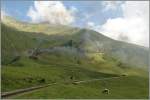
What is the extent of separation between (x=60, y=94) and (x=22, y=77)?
6826 cm

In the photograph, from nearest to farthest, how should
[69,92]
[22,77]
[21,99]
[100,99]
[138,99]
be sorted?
[21,99], [100,99], [69,92], [138,99], [22,77]

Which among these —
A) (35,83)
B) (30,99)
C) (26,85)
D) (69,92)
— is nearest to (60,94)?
(69,92)

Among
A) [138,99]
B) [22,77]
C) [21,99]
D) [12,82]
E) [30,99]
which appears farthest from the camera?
[22,77]

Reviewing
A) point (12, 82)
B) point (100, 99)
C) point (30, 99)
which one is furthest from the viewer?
point (12, 82)

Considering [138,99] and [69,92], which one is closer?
[69,92]

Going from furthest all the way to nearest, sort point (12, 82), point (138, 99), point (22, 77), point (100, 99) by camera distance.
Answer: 1. point (22, 77)
2. point (12, 82)
3. point (138, 99)
4. point (100, 99)

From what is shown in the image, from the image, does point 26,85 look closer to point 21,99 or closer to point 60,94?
point 60,94

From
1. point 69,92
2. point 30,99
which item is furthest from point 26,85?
point 30,99

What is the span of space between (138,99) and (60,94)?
141 ft

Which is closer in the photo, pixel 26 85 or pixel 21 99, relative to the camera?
pixel 21 99

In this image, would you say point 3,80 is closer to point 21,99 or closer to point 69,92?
point 69,92

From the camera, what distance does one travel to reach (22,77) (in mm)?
186500

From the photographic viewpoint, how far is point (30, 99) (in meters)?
84.6

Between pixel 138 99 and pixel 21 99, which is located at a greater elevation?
pixel 21 99
